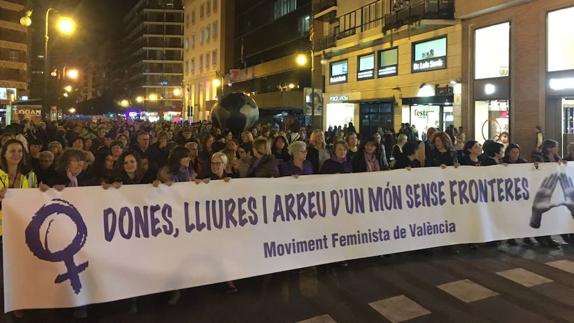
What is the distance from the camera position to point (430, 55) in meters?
26.7

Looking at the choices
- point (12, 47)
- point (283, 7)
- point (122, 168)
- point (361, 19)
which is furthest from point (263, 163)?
point (12, 47)

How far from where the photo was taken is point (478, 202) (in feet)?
27.4

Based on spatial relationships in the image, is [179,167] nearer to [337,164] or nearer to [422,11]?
[337,164]

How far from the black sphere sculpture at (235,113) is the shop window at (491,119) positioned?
1140cm

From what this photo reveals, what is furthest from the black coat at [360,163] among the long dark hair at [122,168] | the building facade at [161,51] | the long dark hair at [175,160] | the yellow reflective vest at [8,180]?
the building facade at [161,51]

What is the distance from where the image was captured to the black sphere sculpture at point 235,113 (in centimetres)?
1486

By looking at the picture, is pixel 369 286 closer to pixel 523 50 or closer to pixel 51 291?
pixel 51 291

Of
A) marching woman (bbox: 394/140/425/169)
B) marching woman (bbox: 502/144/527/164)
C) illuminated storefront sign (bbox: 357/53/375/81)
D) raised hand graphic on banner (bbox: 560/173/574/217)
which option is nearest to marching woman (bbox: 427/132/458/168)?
marching woman (bbox: 394/140/425/169)

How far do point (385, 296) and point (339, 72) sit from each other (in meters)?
32.6

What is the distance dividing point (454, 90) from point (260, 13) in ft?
152

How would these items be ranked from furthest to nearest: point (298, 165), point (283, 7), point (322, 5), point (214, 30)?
1. point (214, 30)
2. point (283, 7)
3. point (322, 5)
4. point (298, 165)

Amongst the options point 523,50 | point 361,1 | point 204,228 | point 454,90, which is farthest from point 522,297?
point 361,1

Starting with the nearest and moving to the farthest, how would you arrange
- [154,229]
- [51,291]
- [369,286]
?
1. [51,291]
2. [154,229]
3. [369,286]

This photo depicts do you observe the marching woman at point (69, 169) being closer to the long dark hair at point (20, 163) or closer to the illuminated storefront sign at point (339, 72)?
the long dark hair at point (20, 163)
